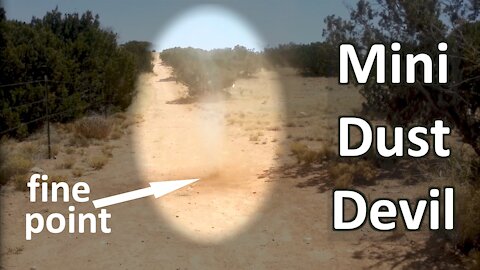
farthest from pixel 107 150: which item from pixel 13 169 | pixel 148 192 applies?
pixel 148 192

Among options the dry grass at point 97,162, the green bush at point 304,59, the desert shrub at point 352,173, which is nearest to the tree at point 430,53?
the desert shrub at point 352,173

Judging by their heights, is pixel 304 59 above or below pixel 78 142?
above

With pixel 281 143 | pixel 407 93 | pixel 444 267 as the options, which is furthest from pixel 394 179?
pixel 281 143

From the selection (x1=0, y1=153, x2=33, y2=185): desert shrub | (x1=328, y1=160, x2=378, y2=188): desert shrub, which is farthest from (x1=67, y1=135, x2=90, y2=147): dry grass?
(x1=328, y1=160, x2=378, y2=188): desert shrub

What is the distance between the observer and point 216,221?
8.73 m

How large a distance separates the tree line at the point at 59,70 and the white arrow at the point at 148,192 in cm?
472

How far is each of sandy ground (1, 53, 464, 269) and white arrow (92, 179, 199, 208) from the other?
0.22 m

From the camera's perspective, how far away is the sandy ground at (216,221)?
707 cm

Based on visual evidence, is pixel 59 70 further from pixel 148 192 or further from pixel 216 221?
pixel 216 221

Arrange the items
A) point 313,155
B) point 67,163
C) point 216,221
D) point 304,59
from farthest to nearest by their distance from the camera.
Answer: point 304,59, point 313,155, point 67,163, point 216,221

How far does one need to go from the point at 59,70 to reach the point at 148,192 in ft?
31.4

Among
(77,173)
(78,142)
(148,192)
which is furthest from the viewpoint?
(78,142)

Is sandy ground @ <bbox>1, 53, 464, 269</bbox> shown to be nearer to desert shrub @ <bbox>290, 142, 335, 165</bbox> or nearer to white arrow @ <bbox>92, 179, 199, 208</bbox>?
white arrow @ <bbox>92, 179, 199, 208</bbox>

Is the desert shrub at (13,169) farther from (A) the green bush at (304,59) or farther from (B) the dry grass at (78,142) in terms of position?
(A) the green bush at (304,59)
